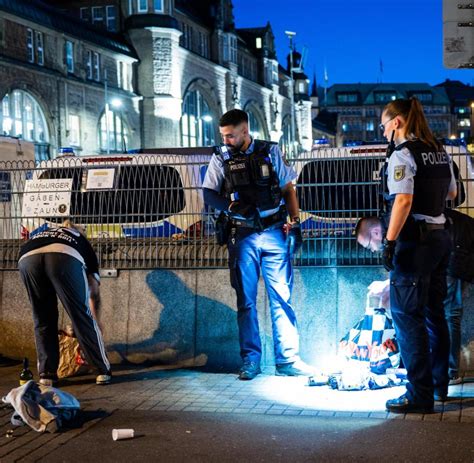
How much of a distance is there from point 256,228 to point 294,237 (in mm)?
391

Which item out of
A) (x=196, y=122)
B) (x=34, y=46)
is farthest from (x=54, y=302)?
(x=196, y=122)

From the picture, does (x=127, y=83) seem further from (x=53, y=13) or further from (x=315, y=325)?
(x=315, y=325)

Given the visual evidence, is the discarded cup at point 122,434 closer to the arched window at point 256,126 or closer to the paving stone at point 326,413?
the paving stone at point 326,413

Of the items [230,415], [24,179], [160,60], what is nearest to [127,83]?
[160,60]

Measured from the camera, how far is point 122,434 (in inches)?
234

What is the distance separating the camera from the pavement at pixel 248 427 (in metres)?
5.46

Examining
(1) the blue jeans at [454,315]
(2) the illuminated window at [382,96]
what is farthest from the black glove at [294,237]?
(2) the illuminated window at [382,96]

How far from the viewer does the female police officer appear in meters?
6.23

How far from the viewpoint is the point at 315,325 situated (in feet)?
28.1

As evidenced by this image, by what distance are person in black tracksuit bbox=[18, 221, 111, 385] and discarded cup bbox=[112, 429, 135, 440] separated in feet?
6.49

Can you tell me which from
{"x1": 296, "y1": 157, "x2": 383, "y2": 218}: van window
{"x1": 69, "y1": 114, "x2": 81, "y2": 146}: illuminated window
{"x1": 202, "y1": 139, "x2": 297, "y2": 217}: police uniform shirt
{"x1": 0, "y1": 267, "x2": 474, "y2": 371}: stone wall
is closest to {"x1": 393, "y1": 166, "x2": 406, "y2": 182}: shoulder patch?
{"x1": 202, "y1": 139, "x2": 297, "y2": 217}: police uniform shirt

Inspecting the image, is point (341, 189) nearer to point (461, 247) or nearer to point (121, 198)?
point (461, 247)

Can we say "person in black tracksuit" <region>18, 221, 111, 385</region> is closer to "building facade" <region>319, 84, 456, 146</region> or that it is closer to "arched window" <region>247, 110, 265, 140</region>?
"arched window" <region>247, 110, 265, 140</region>

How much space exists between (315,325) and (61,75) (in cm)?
4704
